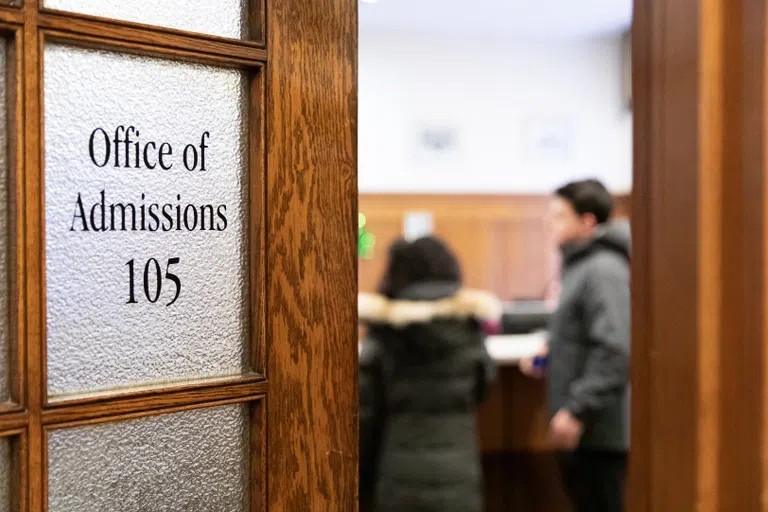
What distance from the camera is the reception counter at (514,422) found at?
171 inches

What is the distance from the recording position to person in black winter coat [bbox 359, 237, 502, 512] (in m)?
2.45

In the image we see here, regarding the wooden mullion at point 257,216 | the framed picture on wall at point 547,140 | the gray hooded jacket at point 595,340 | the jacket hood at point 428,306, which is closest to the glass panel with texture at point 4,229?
the wooden mullion at point 257,216

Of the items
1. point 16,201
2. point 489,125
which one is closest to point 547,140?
point 489,125

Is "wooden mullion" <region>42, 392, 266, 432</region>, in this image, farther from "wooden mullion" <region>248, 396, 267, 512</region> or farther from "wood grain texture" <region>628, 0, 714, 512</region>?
"wood grain texture" <region>628, 0, 714, 512</region>

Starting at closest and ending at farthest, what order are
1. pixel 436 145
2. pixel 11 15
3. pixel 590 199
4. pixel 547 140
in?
pixel 11 15, pixel 590 199, pixel 436 145, pixel 547 140

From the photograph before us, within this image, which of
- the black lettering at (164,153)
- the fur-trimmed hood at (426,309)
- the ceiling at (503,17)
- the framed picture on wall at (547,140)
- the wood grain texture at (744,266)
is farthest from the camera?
the framed picture on wall at (547,140)

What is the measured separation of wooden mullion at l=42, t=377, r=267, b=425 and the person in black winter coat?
5.52ft

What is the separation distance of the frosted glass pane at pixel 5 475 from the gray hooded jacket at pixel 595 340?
2044 mm

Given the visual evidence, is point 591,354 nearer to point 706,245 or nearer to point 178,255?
point 706,245

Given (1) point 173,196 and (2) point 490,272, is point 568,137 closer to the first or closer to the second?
(2) point 490,272

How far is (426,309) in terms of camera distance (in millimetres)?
2416

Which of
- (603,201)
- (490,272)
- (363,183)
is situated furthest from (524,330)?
(603,201)

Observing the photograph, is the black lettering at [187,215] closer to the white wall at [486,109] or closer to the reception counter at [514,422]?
the reception counter at [514,422]

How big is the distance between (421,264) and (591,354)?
609mm
